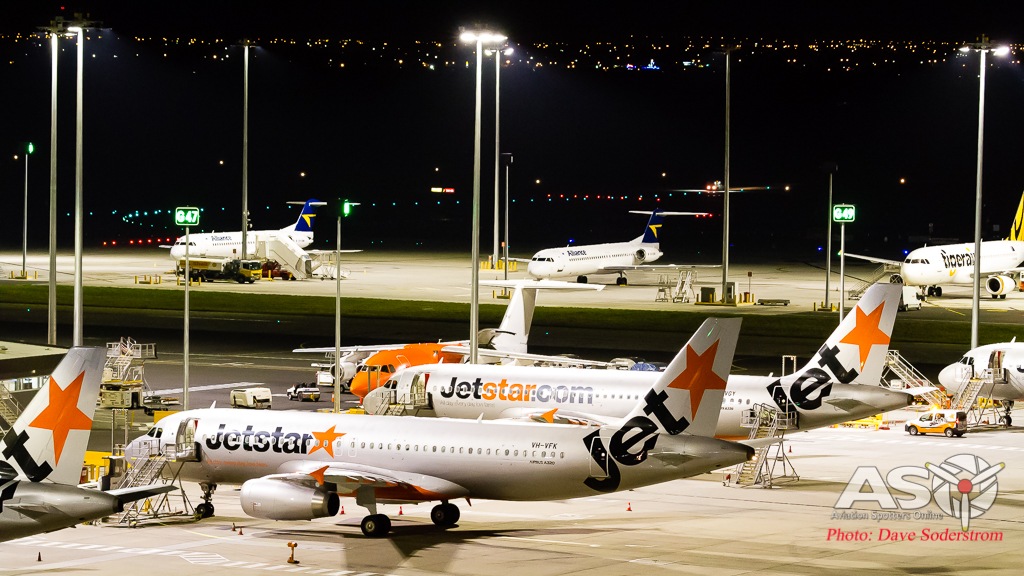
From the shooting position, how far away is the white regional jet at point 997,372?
57.4 metres

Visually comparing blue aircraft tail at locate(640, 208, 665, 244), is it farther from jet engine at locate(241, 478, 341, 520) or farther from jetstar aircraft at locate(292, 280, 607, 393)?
jet engine at locate(241, 478, 341, 520)

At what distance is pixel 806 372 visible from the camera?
46.2 m

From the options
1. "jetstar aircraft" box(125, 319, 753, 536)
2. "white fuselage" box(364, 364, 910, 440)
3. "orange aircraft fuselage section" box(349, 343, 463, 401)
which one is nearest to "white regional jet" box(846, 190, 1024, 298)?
"orange aircraft fuselage section" box(349, 343, 463, 401)

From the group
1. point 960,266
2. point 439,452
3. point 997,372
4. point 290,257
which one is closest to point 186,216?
point 439,452

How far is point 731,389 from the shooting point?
4712cm

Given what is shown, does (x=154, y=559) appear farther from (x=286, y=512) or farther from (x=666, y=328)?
(x=666, y=328)

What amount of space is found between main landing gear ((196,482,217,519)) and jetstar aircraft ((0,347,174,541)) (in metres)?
14.3

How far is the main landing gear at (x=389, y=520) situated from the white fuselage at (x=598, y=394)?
1068 centimetres

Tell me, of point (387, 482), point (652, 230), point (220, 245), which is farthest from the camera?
point (220, 245)

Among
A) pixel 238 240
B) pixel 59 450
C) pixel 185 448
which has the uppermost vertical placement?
pixel 238 240

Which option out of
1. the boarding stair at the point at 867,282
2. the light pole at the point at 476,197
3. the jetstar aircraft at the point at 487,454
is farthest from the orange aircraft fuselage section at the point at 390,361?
the boarding stair at the point at 867,282

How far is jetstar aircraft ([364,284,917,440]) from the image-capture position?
150 ft

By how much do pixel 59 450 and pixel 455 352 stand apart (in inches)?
1433

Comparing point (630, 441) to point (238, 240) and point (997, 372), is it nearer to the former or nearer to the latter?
point (997, 372)
